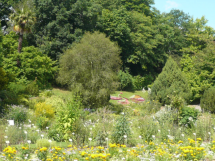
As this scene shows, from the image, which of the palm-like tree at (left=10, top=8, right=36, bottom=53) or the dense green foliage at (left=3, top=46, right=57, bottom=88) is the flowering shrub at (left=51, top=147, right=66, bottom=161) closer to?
the dense green foliage at (left=3, top=46, right=57, bottom=88)

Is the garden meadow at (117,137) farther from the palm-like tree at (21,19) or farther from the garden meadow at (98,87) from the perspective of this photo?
the palm-like tree at (21,19)

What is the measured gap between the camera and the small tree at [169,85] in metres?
15.7

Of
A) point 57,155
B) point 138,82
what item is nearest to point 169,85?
point 57,155

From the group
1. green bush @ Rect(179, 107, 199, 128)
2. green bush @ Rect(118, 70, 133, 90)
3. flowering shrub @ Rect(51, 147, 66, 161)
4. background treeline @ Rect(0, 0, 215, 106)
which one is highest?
background treeline @ Rect(0, 0, 215, 106)

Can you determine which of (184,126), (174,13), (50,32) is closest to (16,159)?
(184,126)

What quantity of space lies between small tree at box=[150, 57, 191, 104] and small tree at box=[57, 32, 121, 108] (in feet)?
8.71

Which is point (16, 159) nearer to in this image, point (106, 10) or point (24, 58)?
point (24, 58)

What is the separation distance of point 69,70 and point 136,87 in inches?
555

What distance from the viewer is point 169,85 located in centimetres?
1630

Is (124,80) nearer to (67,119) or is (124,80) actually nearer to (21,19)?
(21,19)

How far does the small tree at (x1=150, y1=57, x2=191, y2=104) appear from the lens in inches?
617

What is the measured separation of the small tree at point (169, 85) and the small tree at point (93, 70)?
2.66 m

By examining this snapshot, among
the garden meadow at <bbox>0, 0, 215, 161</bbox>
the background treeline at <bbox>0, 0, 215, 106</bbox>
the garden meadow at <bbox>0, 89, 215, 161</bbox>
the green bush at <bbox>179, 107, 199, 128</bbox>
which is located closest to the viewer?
the garden meadow at <bbox>0, 89, 215, 161</bbox>

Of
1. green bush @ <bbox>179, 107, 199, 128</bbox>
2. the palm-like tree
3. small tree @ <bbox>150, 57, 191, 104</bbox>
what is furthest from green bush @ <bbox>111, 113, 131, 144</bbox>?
the palm-like tree
